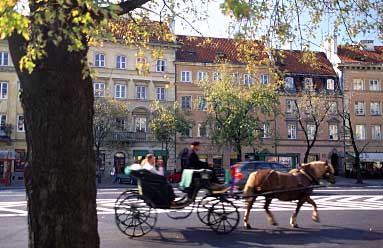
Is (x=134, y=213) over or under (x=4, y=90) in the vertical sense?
under

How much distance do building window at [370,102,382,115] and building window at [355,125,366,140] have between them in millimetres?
2440

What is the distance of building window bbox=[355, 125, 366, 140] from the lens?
54219 mm

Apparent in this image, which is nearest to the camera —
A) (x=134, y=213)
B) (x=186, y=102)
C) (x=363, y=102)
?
(x=134, y=213)

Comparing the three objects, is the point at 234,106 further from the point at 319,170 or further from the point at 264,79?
the point at 319,170

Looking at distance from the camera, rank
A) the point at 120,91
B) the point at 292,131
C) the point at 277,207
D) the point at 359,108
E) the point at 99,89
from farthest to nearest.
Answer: the point at 359,108 → the point at 292,131 → the point at 120,91 → the point at 99,89 → the point at 277,207

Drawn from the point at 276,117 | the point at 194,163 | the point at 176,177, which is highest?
the point at 276,117

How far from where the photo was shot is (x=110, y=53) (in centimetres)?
4809

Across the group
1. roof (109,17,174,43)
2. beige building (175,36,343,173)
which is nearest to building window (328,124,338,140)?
beige building (175,36,343,173)

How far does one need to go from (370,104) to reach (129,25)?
51797mm

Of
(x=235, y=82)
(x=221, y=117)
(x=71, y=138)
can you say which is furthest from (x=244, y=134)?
(x=71, y=138)

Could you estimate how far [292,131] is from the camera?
5331 cm

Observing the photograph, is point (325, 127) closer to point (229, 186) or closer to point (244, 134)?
point (244, 134)

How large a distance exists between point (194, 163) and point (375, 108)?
164 feet

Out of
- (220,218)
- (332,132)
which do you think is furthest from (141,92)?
(220,218)
